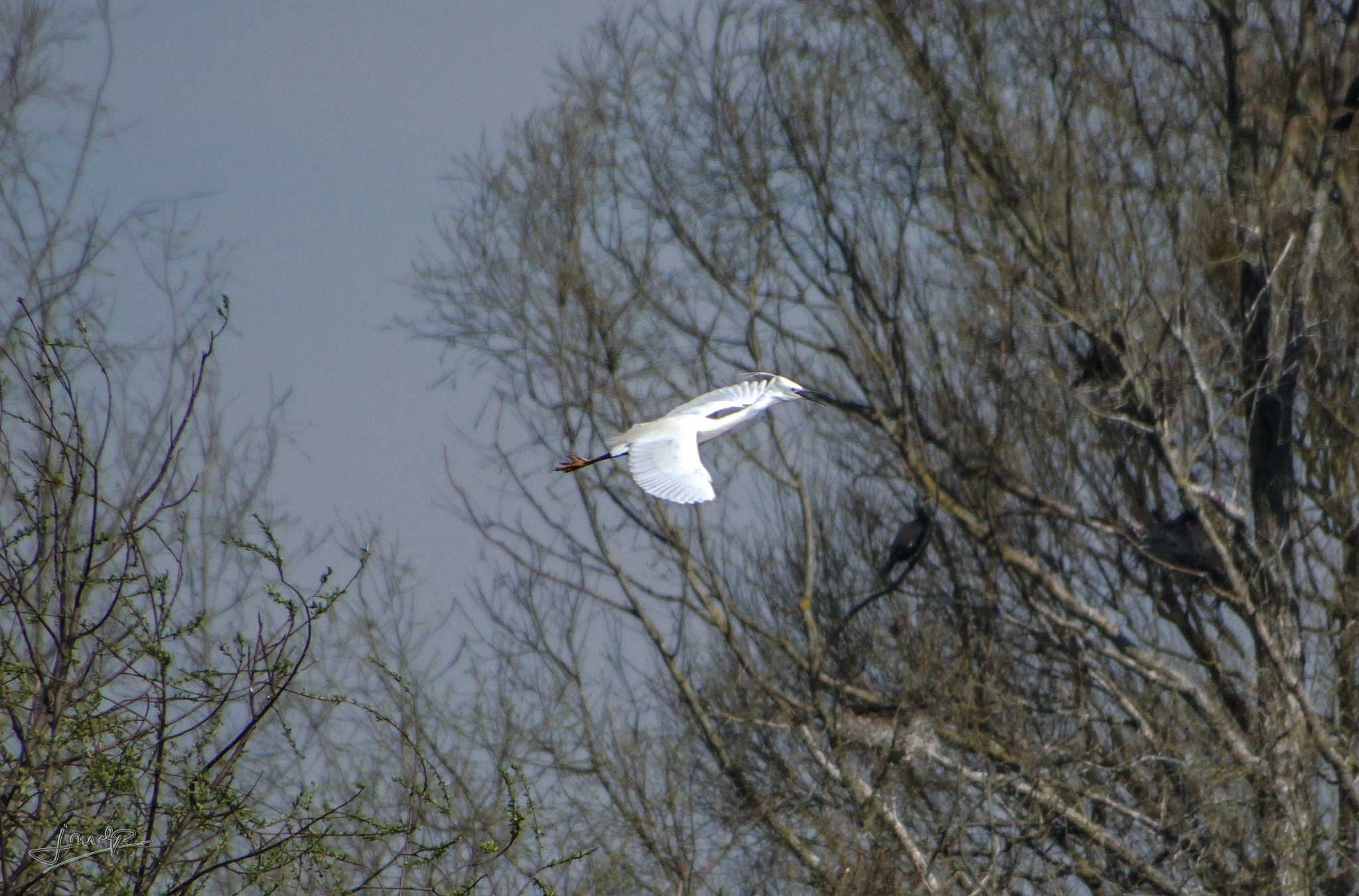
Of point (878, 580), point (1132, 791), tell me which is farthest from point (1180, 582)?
point (878, 580)

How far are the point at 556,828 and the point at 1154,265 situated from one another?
217 inches

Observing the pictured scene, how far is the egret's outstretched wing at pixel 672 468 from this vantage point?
577 cm

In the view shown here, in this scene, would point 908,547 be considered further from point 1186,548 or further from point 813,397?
point 1186,548

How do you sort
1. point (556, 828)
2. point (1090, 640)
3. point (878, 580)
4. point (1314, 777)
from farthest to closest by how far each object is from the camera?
point (878, 580) < point (1090, 640) < point (556, 828) < point (1314, 777)

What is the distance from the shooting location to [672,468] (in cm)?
600

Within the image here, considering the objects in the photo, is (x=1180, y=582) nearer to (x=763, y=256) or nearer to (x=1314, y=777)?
(x=1314, y=777)

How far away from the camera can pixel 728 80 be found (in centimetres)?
1102

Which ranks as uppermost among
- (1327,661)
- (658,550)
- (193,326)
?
(193,326)

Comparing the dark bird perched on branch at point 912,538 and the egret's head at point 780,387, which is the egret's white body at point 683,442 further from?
the dark bird perched on branch at point 912,538

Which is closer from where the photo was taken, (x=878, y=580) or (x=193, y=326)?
(x=193, y=326)

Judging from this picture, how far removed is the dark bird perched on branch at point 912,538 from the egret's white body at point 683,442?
2.68m

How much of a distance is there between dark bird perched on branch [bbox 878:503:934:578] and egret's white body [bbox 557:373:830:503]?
268 centimetres
